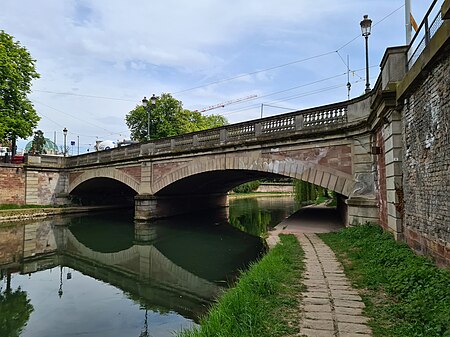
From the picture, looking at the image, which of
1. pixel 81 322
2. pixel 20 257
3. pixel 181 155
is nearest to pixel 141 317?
pixel 81 322

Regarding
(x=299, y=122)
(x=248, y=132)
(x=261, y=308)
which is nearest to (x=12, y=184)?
(x=248, y=132)

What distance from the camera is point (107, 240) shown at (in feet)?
47.3

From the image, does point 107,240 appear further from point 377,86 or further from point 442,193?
point 442,193

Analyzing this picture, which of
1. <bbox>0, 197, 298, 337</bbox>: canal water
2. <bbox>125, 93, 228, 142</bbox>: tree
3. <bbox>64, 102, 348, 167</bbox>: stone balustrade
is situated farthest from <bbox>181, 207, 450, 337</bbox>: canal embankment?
<bbox>125, 93, 228, 142</bbox>: tree

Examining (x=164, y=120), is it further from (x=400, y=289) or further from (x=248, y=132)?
(x=400, y=289)

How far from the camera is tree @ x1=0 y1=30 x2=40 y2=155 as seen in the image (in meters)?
20.9

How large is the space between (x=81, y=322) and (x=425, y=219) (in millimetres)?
5902

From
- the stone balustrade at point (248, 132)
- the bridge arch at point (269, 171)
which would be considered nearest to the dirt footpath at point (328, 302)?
the bridge arch at point (269, 171)

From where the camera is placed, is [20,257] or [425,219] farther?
[20,257]

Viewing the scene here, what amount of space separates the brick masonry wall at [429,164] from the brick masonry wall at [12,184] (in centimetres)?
2350

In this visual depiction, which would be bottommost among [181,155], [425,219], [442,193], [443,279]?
[443,279]

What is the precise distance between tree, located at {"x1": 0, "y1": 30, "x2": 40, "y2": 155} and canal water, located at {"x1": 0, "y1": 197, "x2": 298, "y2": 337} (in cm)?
728

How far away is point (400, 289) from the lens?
166 inches

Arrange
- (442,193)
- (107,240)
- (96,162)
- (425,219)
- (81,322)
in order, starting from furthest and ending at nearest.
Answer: (96,162) < (107,240) < (81,322) < (425,219) < (442,193)
